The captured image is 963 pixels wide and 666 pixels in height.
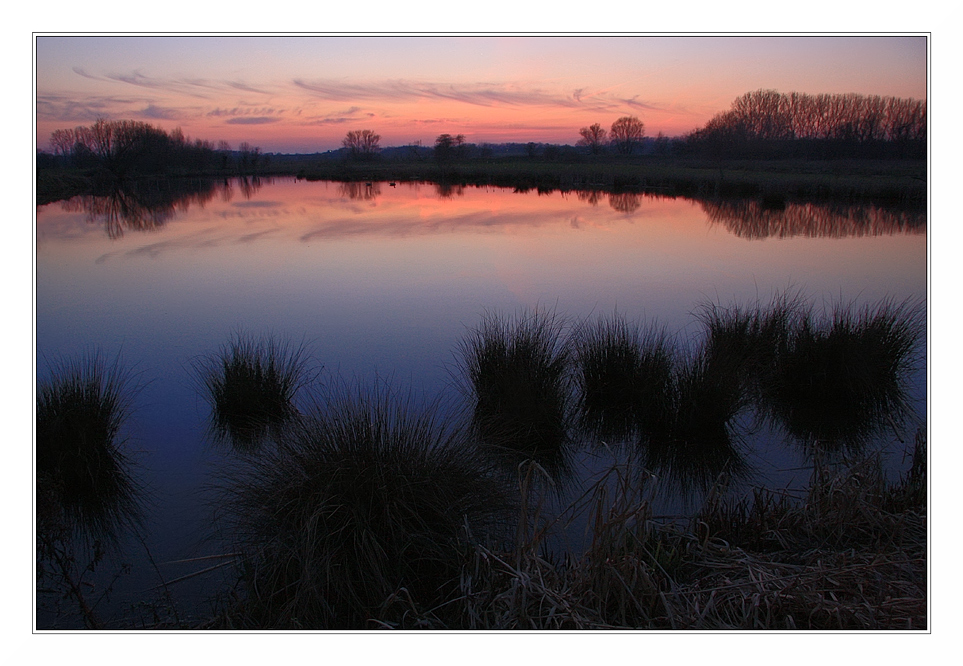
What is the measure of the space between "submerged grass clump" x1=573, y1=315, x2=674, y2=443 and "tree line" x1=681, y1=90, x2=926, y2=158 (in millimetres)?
2021

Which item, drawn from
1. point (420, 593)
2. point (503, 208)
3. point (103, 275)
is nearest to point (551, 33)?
point (420, 593)

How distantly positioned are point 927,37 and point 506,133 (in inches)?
250

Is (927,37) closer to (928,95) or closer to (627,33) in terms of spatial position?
(928,95)

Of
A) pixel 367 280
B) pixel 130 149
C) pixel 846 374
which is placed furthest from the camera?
pixel 130 149

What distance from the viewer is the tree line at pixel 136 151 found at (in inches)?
311

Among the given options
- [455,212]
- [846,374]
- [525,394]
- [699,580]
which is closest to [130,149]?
[455,212]

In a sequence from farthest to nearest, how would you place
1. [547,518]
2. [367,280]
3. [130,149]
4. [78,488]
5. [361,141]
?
[130,149], [361,141], [367,280], [78,488], [547,518]

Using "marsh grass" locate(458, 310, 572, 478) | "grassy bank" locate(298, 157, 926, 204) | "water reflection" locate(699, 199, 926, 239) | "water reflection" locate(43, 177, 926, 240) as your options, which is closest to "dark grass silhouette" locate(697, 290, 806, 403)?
"marsh grass" locate(458, 310, 572, 478)

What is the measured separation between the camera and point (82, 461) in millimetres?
3887

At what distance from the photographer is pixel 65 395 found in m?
4.02

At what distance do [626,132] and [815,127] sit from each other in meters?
3.50

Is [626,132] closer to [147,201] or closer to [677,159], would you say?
[677,159]

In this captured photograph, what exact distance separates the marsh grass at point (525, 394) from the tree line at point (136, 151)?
382cm

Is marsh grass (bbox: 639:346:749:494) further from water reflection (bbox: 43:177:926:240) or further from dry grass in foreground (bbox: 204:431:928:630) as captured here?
water reflection (bbox: 43:177:926:240)
